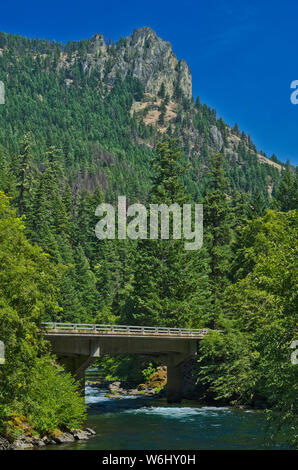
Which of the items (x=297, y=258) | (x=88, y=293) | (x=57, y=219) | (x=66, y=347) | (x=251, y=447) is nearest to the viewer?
(x=297, y=258)

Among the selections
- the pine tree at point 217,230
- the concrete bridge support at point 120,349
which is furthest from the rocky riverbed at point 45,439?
the pine tree at point 217,230

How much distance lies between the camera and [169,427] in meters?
37.1

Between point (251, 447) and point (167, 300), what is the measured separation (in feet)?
95.4

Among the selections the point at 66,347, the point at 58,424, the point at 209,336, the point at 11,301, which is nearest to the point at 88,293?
the point at 209,336

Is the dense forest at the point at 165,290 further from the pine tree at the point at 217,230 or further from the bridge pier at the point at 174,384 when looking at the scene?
the bridge pier at the point at 174,384

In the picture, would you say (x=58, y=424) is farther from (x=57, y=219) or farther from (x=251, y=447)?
(x=57, y=219)

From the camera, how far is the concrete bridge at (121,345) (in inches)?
1670

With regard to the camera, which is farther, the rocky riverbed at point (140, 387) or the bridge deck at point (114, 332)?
the rocky riverbed at point (140, 387)

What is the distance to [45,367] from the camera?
32719mm

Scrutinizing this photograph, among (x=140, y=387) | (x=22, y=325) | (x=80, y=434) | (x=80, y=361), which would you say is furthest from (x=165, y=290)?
(x=22, y=325)

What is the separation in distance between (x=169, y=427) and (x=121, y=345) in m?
12.2

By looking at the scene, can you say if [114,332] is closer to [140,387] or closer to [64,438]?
[64,438]

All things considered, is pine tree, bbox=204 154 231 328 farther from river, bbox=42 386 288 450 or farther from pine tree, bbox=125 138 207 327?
river, bbox=42 386 288 450

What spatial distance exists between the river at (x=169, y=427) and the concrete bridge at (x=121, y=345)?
3627 mm
